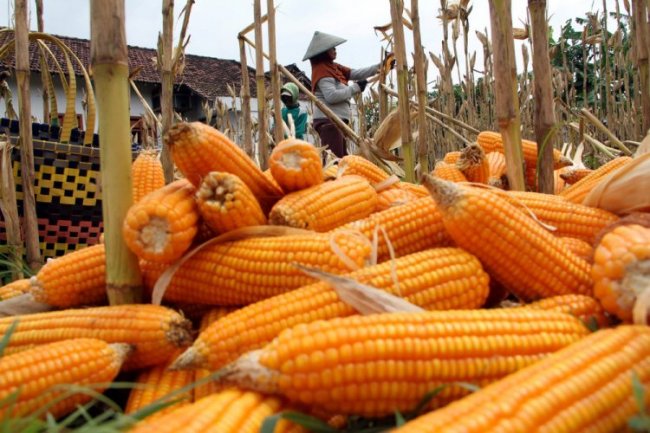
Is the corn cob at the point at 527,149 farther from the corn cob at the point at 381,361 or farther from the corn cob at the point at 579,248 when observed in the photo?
the corn cob at the point at 381,361

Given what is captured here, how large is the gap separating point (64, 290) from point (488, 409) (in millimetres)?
1199

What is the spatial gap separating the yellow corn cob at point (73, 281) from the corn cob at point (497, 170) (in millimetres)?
1639

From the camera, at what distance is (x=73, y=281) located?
1.51 meters

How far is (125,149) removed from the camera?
4.67 ft

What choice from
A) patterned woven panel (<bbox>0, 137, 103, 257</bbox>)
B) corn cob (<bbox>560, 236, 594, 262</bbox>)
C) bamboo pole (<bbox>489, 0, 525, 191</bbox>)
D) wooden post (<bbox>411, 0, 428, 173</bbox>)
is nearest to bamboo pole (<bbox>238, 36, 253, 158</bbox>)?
patterned woven panel (<bbox>0, 137, 103, 257</bbox>)

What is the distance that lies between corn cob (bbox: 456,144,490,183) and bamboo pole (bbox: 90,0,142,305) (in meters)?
1.40

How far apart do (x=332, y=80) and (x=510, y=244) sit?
5832 mm

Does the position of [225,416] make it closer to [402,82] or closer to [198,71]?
[402,82]

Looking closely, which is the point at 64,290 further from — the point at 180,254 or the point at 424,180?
the point at 424,180

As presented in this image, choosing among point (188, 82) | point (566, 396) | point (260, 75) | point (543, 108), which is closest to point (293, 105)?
point (260, 75)

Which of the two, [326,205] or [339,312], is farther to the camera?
[326,205]

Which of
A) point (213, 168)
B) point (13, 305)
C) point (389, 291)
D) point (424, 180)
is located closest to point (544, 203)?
point (424, 180)

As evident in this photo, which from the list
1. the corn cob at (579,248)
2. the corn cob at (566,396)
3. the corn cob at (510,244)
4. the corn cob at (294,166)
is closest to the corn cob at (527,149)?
the corn cob at (579,248)

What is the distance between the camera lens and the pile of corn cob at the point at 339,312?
0.90 metres
